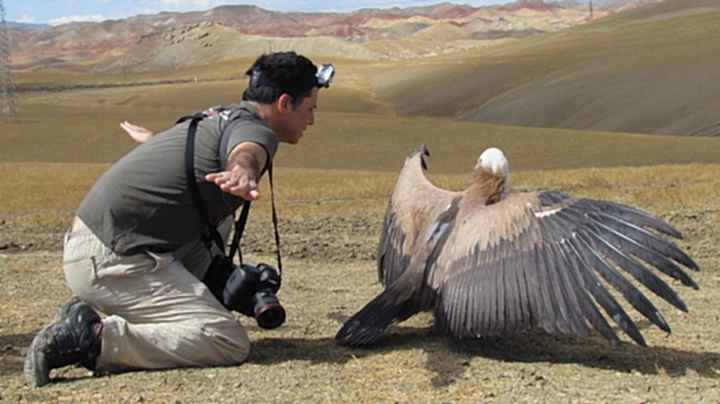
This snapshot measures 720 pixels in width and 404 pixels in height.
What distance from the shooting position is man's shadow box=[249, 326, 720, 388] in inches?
209

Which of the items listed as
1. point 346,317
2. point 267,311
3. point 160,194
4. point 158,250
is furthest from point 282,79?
point 346,317

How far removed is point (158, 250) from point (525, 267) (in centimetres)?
188

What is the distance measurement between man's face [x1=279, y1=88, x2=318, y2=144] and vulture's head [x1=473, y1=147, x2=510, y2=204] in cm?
104

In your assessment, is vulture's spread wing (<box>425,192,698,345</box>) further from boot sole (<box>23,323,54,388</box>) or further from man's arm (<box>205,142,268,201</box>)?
boot sole (<box>23,323,54,388</box>)

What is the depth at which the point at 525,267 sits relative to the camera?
17.1 feet

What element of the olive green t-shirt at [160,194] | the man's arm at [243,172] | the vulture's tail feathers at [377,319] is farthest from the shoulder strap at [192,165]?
the vulture's tail feathers at [377,319]

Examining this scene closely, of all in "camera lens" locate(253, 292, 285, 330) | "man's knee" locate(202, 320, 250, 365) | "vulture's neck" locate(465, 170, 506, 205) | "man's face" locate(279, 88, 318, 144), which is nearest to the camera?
"man's knee" locate(202, 320, 250, 365)

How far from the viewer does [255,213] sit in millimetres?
13672

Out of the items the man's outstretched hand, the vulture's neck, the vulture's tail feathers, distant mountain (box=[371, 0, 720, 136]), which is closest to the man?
the man's outstretched hand

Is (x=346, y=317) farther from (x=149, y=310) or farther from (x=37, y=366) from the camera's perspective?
(x=37, y=366)

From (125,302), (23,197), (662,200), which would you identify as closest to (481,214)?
(125,302)

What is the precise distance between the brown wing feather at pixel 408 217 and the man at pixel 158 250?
3.46 feet

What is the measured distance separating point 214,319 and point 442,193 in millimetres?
1638

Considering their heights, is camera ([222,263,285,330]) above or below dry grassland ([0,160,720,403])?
above
